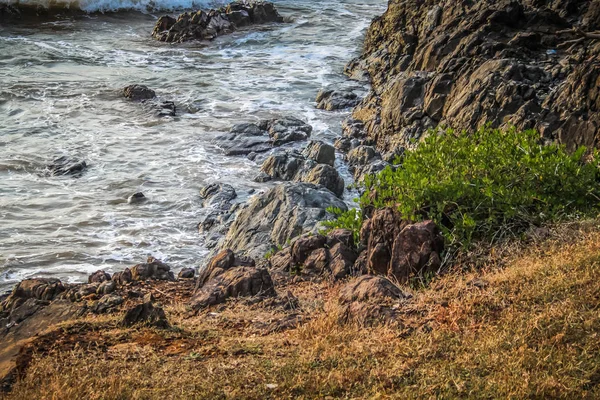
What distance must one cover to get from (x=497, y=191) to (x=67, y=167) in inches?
406

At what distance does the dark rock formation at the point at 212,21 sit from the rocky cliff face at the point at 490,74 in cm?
1101

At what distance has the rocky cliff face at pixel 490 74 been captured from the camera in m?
12.0

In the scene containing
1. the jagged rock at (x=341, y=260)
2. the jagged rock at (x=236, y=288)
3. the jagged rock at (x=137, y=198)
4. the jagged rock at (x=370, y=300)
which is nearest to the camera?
the jagged rock at (x=370, y=300)

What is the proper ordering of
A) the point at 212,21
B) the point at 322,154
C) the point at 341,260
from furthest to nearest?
the point at 212,21 → the point at 322,154 → the point at 341,260

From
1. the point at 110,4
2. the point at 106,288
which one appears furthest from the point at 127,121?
the point at 110,4

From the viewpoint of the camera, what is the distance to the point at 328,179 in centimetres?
1302

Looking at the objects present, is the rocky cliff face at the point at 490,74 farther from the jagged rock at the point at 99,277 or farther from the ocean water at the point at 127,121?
the jagged rock at the point at 99,277

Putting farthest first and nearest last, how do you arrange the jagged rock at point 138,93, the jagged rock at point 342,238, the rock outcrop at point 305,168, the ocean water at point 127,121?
the jagged rock at point 138,93 → the rock outcrop at point 305,168 → the ocean water at point 127,121 → the jagged rock at point 342,238

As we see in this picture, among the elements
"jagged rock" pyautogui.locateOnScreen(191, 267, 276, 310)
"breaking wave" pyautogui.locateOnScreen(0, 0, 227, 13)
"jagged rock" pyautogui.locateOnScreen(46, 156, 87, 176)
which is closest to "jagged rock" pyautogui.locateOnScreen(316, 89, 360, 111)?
"jagged rock" pyautogui.locateOnScreen(46, 156, 87, 176)

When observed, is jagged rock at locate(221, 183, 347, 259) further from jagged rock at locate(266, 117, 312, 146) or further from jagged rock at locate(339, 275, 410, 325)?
jagged rock at locate(266, 117, 312, 146)

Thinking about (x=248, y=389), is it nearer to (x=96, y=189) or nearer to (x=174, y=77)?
(x=96, y=189)

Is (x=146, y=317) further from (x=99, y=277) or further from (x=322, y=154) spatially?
(x=322, y=154)

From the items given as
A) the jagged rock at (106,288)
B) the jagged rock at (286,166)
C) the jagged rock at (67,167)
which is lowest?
the jagged rock at (67,167)

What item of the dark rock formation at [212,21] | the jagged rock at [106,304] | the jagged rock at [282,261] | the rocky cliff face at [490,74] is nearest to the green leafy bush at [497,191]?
the jagged rock at [282,261]
